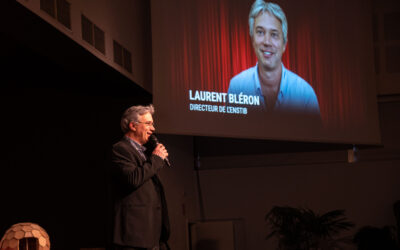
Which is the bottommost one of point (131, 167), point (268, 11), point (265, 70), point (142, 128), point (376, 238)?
point (376, 238)

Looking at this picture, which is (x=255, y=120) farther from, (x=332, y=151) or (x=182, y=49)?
(x=332, y=151)

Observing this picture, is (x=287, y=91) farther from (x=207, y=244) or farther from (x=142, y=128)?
(x=142, y=128)

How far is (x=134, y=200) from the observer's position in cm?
261

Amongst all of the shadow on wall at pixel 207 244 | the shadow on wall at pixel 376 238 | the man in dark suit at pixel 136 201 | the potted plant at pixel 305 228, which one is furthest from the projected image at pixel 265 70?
the man in dark suit at pixel 136 201

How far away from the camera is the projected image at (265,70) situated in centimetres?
512

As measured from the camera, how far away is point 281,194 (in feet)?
23.1

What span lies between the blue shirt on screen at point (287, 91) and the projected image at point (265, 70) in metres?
0.01

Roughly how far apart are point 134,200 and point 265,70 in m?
3.55

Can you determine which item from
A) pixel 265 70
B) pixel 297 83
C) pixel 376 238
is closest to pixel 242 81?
pixel 265 70

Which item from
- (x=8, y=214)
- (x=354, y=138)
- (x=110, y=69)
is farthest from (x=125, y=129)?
(x=354, y=138)

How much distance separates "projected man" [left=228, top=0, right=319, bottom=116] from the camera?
227 inches

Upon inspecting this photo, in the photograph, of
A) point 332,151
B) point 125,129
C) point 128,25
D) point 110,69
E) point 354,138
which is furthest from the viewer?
point 332,151

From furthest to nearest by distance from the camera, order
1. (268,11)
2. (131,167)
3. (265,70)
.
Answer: (268,11)
(265,70)
(131,167)

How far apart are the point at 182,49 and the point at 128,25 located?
22.2 inches
